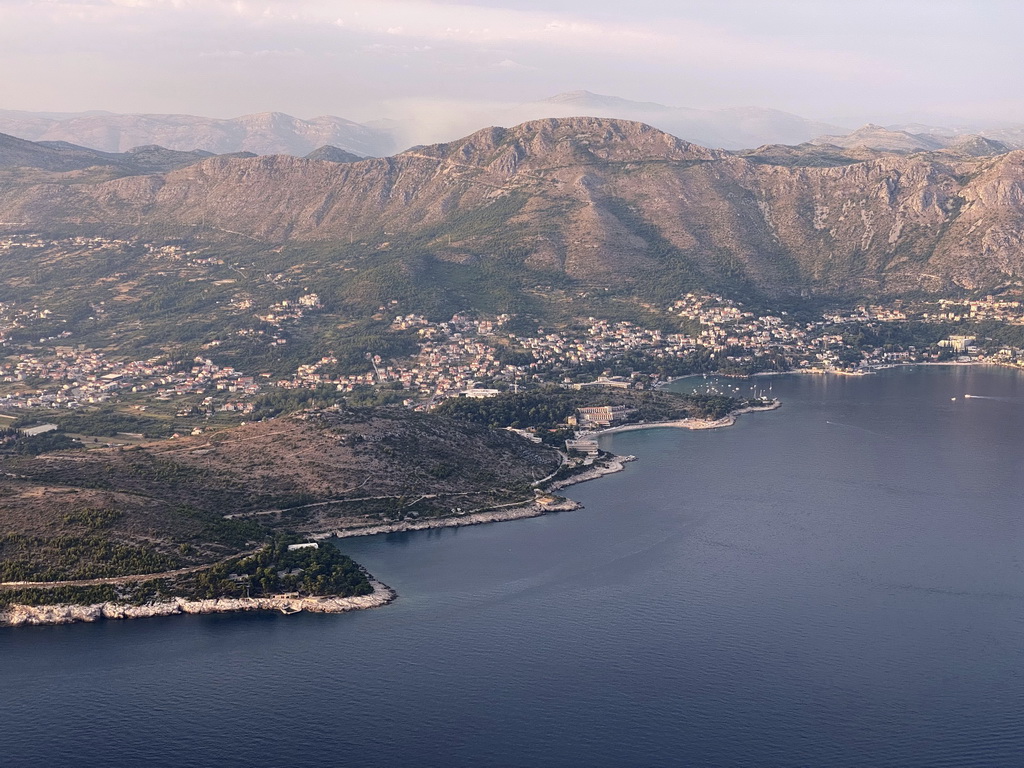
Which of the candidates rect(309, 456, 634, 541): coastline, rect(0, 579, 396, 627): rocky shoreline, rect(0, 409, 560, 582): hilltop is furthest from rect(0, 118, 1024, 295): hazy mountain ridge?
rect(0, 579, 396, 627): rocky shoreline

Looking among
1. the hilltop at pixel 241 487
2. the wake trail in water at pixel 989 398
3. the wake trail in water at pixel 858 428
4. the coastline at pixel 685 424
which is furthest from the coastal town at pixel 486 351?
the hilltop at pixel 241 487

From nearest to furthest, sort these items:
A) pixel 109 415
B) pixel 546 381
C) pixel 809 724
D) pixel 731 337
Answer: pixel 809 724 < pixel 109 415 < pixel 546 381 < pixel 731 337

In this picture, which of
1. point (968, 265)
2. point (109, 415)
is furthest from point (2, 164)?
point (968, 265)

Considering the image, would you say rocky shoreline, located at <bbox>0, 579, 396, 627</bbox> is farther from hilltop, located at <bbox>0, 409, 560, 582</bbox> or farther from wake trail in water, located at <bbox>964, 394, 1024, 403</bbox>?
wake trail in water, located at <bbox>964, 394, 1024, 403</bbox>

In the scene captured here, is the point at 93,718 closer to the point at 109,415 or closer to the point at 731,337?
the point at 109,415

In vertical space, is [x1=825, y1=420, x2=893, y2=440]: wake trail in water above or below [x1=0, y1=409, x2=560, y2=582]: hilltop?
below

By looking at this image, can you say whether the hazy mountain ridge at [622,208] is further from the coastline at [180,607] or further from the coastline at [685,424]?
the coastline at [180,607]
